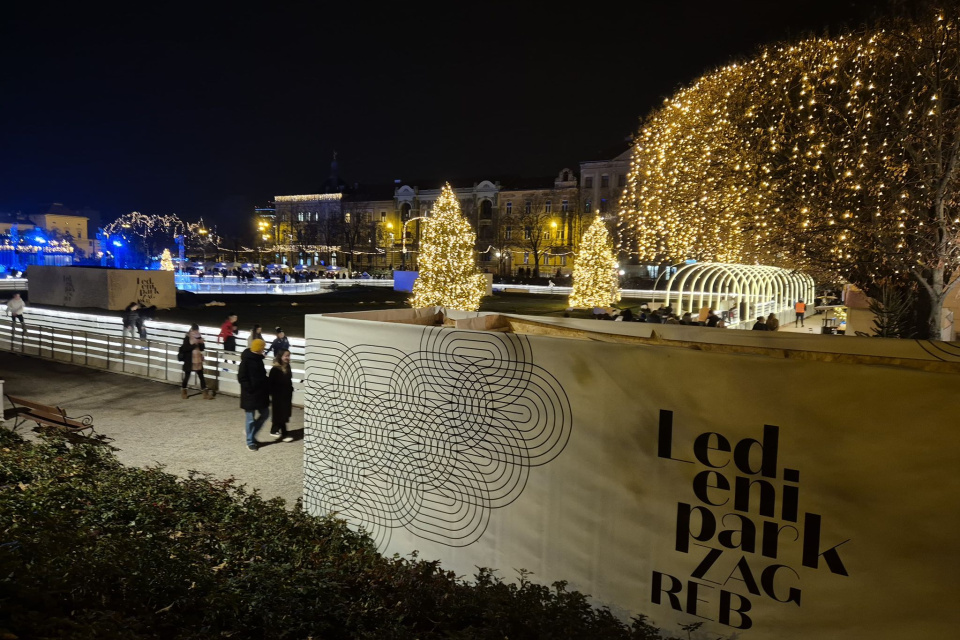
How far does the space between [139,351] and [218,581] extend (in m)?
11.9

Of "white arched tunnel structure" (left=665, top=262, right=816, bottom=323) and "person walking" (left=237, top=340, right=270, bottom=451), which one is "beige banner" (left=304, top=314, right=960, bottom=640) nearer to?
"person walking" (left=237, top=340, right=270, bottom=451)

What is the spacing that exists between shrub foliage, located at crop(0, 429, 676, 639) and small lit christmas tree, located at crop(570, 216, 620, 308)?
24597 millimetres

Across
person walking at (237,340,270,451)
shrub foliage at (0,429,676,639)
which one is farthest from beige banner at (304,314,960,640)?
person walking at (237,340,270,451)

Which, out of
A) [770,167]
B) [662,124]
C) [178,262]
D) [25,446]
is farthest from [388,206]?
[25,446]

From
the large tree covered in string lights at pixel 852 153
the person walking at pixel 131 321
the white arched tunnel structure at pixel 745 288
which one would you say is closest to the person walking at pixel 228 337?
the person walking at pixel 131 321

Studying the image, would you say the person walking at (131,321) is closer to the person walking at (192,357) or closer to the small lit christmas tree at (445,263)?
the person walking at (192,357)

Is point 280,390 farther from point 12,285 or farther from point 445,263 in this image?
point 12,285

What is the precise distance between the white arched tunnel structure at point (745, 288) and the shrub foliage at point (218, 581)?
1682cm

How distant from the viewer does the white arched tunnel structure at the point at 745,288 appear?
68.3ft

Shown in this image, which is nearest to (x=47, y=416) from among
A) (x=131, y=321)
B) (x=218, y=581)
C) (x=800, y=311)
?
(x=218, y=581)

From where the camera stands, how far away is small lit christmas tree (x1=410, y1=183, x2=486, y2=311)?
22297 millimetres

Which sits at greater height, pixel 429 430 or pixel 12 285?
pixel 429 430

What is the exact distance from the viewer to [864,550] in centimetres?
316

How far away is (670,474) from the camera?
366cm
